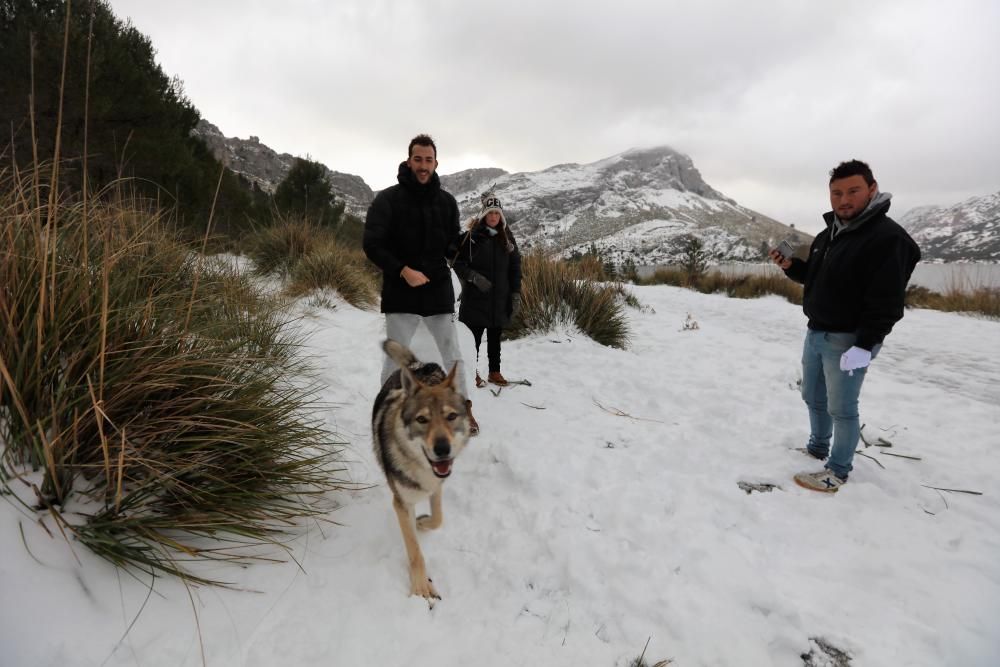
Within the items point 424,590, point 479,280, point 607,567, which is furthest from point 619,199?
point 424,590

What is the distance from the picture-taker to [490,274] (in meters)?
4.75

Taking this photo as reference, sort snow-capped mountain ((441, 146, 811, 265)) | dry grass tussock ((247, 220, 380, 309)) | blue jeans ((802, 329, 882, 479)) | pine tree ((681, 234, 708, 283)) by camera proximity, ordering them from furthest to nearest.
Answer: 1. snow-capped mountain ((441, 146, 811, 265))
2. pine tree ((681, 234, 708, 283))
3. dry grass tussock ((247, 220, 380, 309))
4. blue jeans ((802, 329, 882, 479))

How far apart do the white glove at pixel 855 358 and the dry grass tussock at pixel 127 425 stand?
11.4 ft

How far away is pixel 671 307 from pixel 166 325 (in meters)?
11.4

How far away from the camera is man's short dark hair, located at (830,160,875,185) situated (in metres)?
2.76

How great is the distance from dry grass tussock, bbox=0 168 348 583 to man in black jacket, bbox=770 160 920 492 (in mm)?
3595

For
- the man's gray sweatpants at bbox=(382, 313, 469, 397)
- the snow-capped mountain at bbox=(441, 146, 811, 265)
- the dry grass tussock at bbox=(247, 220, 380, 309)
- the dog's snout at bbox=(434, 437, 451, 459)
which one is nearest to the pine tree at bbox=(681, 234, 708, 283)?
the dry grass tussock at bbox=(247, 220, 380, 309)

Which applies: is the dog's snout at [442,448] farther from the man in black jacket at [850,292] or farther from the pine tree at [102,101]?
the pine tree at [102,101]

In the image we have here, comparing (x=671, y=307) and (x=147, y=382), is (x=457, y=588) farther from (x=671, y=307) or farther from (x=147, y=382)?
Result: (x=671, y=307)

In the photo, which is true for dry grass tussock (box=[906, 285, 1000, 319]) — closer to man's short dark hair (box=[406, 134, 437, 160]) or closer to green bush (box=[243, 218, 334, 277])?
man's short dark hair (box=[406, 134, 437, 160])

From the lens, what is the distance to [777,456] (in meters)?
3.51

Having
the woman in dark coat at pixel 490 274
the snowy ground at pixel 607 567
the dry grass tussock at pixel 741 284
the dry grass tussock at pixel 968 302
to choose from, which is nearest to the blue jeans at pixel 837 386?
the snowy ground at pixel 607 567

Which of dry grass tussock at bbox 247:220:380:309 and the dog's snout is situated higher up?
dry grass tussock at bbox 247:220:380:309

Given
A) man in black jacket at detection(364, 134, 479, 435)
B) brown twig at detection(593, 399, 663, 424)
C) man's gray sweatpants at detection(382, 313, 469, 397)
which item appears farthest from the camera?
brown twig at detection(593, 399, 663, 424)
